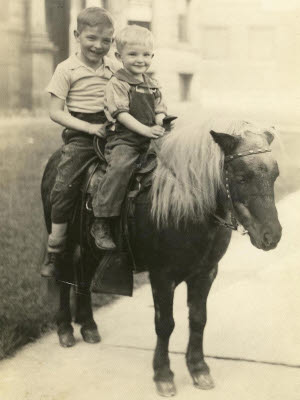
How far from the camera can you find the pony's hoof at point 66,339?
12.7 feet

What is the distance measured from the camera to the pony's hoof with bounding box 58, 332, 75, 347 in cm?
387

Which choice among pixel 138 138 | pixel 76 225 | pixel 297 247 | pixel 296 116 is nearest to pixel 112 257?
pixel 76 225

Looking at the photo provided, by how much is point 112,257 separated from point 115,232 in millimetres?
135

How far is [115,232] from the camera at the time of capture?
328cm

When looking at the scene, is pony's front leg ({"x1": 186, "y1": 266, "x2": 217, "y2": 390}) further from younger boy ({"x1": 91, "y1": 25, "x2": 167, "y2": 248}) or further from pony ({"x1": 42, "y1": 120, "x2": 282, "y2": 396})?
younger boy ({"x1": 91, "y1": 25, "x2": 167, "y2": 248})

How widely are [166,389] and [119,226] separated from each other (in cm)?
86

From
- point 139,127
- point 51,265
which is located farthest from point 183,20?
point 51,265

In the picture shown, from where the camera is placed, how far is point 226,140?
111 inches

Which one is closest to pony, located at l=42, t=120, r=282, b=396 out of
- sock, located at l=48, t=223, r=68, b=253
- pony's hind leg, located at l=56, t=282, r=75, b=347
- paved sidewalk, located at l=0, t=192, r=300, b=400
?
paved sidewalk, located at l=0, t=192, r=300, b=400

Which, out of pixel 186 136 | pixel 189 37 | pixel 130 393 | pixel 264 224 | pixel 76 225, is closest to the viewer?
pixel 264 224

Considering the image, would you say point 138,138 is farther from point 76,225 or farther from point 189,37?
point 189,37

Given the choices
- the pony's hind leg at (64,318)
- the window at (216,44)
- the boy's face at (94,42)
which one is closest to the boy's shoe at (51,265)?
the pony's hind leg at (64,318)

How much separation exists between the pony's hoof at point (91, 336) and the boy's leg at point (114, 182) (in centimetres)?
87

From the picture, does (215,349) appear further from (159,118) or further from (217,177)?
(159,118)
